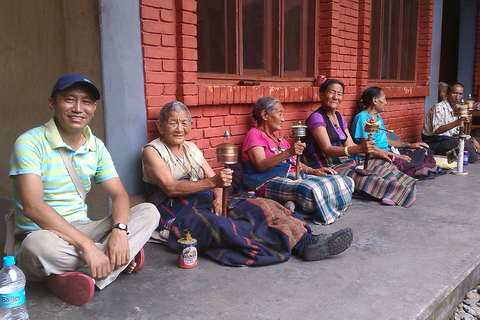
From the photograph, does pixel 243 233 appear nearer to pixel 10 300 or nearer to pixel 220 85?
pixel 10 300

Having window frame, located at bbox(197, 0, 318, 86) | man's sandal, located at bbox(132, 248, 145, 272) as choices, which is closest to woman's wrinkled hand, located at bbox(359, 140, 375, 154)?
window frame, located at bbox(197, 0, 318, 86)

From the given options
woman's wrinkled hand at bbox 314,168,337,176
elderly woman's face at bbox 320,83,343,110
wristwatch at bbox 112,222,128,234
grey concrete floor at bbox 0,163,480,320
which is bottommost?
grey concrete floor at bbox 0,163,480,320

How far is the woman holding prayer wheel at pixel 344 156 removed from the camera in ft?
14.9

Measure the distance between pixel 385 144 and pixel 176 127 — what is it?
3.36 metres

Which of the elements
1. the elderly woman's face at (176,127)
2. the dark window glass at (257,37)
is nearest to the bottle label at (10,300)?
the elderly woman's face at (176,127)

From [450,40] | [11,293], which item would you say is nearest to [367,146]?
[11,293]

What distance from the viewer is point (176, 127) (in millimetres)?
3412

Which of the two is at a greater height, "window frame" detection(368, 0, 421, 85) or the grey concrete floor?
"window frame" detection(368, 0, 421, 85)

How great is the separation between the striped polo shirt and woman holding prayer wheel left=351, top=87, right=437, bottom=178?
11.6ft

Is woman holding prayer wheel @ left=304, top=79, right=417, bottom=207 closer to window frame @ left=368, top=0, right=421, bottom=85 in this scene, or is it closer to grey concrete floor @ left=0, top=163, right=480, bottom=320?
grey concrete floor @ left=0, top=163, right=480, bottom=320

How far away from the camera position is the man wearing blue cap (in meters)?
2.37

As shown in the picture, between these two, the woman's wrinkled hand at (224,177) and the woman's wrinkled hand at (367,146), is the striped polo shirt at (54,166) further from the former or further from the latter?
the woman's wrinkled hand at (367,146)

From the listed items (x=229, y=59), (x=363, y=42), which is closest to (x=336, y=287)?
(x=229, y=59)

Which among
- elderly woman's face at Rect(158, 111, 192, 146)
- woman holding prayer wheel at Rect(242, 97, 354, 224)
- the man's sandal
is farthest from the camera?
woman holding prayer wheel at Rect(242, 97, 354, 224)
